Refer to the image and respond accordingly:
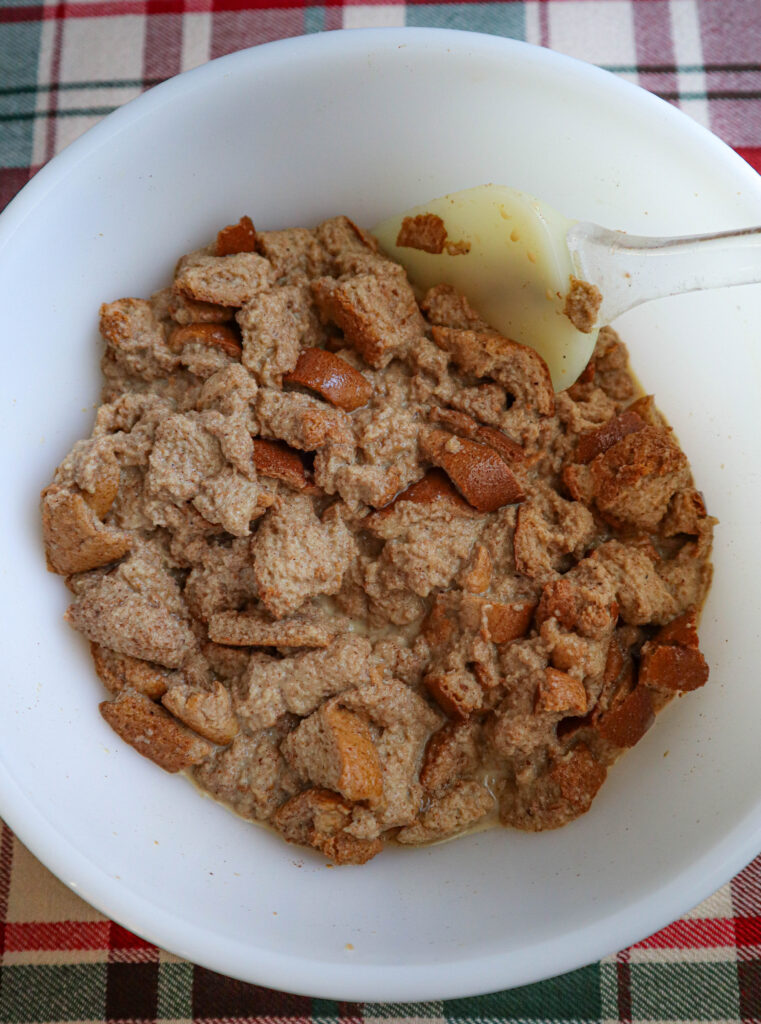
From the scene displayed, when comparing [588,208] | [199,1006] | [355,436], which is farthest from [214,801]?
[588,208]

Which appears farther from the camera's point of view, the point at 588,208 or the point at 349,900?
Result: the point at 588,208

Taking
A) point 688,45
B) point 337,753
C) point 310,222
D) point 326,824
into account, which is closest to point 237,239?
point 310,222

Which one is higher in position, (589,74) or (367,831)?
(589,74)

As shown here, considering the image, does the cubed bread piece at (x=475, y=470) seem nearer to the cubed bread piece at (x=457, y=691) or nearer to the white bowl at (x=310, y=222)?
the cubed bread piece at (x=457, y=691)

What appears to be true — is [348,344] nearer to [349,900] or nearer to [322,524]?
[322,524]

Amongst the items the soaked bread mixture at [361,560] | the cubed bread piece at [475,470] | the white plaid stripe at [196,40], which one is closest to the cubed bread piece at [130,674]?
the soaked bread mixture at [361,560]

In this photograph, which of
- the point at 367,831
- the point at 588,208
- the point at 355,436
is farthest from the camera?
the point at 588,208

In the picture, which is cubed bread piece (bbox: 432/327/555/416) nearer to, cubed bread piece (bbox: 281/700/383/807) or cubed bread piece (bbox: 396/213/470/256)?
cubed bread piece (bbox: 396/213/470/256)

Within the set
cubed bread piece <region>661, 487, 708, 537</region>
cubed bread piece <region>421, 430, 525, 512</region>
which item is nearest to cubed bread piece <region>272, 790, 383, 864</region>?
cubed bread piece <region>421, 430, 525, 512</region>
